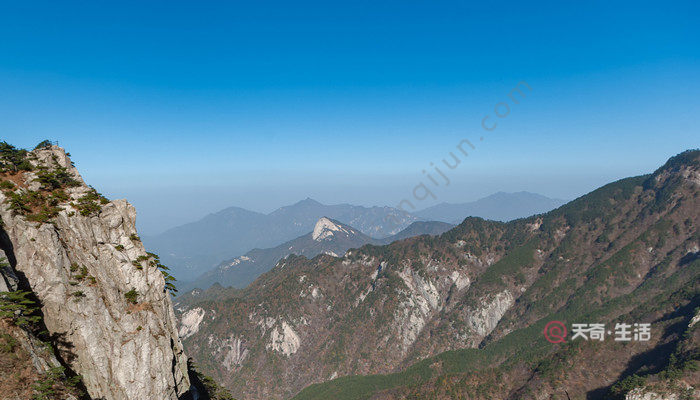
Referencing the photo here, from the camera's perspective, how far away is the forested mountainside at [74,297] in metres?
27.2

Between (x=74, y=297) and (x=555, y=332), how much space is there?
22498cm

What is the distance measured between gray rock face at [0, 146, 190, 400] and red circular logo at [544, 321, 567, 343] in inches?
7795

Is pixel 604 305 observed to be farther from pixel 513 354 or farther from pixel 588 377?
pixel 588 377

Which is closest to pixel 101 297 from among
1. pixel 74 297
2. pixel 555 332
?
pixel 74 297

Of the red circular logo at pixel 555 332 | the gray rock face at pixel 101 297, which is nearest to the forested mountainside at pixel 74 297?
the gray rock face at pixel 101 297

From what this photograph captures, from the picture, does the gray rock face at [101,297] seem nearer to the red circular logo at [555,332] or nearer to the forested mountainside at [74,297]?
the forested mountainside at [74,297]

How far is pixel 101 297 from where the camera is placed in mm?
35219

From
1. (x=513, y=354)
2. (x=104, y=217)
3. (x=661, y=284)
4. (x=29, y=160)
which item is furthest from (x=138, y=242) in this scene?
(x=661, y=284)

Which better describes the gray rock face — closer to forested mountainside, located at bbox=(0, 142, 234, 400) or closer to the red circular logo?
forested mountainside, located at bbox=(0, 142, 234, 400)

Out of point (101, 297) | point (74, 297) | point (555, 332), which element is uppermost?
point (74, 297)

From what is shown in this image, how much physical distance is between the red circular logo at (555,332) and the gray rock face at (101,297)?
198m

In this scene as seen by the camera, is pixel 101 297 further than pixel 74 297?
Yes

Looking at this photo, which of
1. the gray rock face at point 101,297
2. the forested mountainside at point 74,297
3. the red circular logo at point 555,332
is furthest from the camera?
the red circular logo at point 555,332

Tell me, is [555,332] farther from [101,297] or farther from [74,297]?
[74,297]
